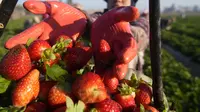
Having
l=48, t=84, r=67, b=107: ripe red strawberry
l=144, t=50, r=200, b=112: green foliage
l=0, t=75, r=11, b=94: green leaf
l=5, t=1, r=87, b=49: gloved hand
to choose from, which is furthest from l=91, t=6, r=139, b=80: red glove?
l=144, t=50, r=200, b=112: green foliage

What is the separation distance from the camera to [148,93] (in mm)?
1453

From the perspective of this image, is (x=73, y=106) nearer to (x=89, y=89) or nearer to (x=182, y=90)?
(x=89, y=89)

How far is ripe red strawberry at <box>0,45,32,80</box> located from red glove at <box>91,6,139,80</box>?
31 cm

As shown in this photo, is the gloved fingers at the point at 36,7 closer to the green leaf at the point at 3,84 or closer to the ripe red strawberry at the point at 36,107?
the green leaf at the point at 3,84

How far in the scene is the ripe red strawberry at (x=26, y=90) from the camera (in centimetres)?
138

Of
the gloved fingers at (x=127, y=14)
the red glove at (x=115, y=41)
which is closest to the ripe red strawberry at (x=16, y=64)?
the red glove at (x=115, y=41)

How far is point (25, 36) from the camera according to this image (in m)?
1.61

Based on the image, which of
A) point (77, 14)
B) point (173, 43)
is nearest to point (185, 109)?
point (77, 14)

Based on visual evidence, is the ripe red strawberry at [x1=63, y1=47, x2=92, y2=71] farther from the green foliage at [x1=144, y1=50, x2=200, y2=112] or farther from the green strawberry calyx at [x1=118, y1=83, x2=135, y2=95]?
the green foliage at [x1=144, y1=50, x2=200, y2=112]

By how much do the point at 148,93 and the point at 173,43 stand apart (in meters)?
20.2

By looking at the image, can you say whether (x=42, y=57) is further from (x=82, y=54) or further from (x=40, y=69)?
(x=82, y=54)

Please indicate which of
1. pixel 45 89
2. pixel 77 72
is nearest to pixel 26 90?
pixel 45 89

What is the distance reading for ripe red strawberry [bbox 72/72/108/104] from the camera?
131 centimetres

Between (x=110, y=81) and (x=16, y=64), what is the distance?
39cm
